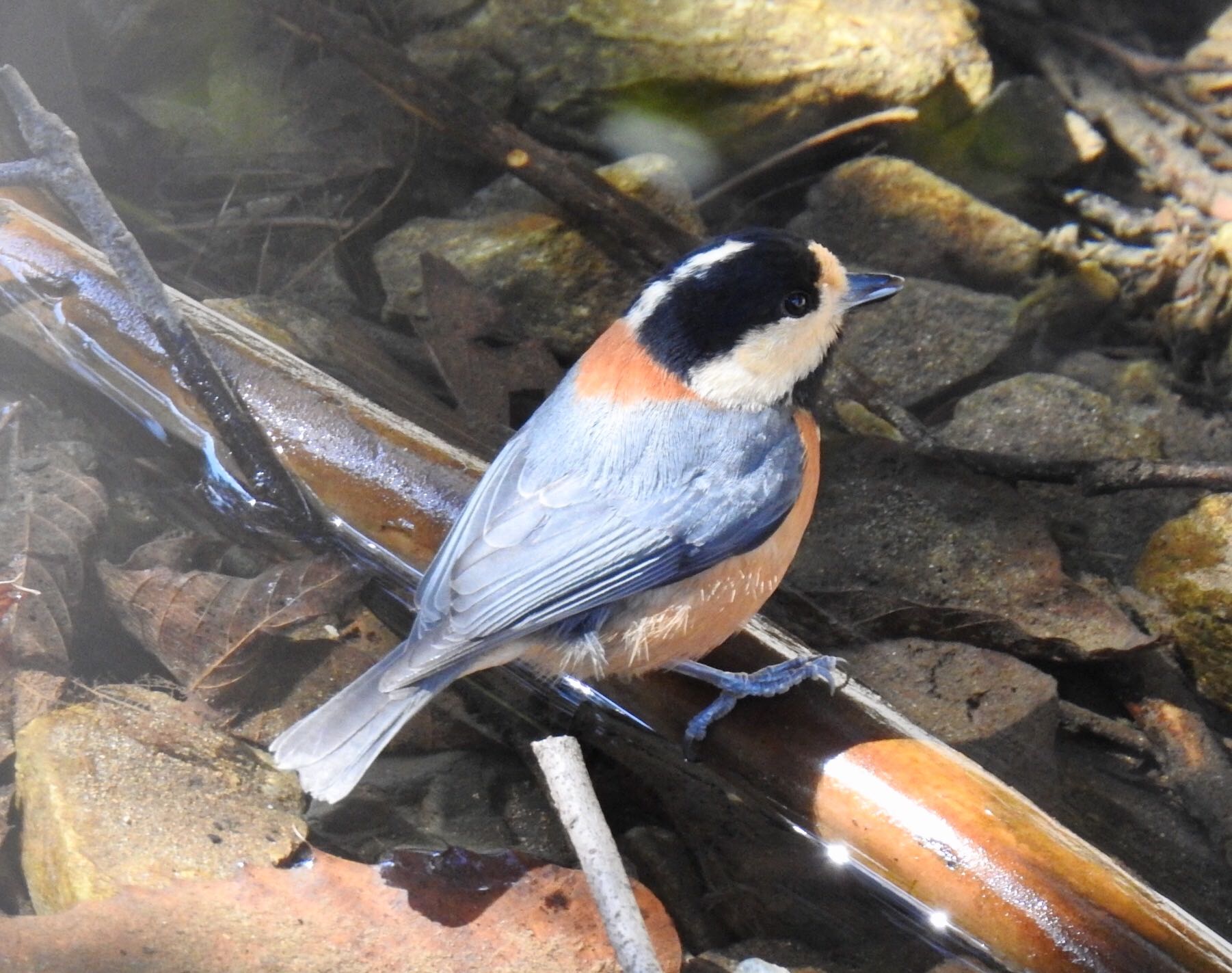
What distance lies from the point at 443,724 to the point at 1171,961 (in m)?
1.78

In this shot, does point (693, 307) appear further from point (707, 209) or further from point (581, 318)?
point (707, 209)

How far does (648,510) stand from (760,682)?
0.49m

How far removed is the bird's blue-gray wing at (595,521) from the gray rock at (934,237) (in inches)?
82.8

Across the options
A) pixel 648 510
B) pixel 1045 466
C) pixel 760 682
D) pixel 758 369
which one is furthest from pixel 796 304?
pixel 1045 466

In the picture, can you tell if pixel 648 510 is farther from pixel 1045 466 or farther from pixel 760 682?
pixel 1045 466

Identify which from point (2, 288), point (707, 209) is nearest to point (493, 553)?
point (2, 288)

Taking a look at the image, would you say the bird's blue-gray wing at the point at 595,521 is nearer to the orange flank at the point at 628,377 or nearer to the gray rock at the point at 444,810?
the orange flank at the point at 628,377

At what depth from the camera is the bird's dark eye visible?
2.87 metres

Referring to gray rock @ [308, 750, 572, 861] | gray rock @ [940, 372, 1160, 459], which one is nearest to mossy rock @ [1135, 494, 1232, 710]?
gray rock @ [940, 372, 1160, 459]

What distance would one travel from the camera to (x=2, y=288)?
371 centimetres

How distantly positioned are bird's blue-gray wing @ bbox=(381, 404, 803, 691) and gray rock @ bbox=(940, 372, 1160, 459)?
1.43m

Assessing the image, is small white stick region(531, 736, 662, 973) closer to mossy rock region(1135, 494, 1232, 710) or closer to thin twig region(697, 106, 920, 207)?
mossy rock region(1135, 494, 1232, 710)

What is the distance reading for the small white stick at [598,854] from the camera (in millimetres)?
2066

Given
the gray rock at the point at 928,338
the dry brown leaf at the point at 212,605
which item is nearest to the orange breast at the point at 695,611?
the dry brown leaf at the point at 212,605
